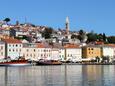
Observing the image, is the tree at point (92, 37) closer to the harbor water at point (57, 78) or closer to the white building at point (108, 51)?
the white building at point (108, 51)

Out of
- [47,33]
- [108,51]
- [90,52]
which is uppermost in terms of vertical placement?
[47,33]

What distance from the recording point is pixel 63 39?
481 feet

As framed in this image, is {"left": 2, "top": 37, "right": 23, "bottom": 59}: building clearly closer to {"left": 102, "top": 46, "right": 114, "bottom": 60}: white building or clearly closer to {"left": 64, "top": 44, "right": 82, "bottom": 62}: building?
{"left": 64, "top": 44, "right": 82, "bottom": 62}: building

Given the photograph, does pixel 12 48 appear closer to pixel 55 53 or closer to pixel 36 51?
pixel 36 51

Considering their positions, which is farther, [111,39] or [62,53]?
[111,39]

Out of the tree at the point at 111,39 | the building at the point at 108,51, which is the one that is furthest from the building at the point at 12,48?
the tree at the point at 111,39

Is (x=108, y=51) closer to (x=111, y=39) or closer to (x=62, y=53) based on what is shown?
(x=62, y=53)

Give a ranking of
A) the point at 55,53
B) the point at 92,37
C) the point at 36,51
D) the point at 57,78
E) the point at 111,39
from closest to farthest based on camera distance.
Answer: the point at 57,78 < the point at 36,51 < the point at 55,53 < the point at 111,39 < the point at 92,37

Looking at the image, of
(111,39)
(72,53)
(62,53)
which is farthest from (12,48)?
(111,39)

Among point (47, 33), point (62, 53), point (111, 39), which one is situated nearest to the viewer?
point (62, 53)

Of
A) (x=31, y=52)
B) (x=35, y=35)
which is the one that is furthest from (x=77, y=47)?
(x=35, y=35)

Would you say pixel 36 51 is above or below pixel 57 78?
above

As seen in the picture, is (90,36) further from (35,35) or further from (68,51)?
(68,51)

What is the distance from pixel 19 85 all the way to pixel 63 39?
371 feet
